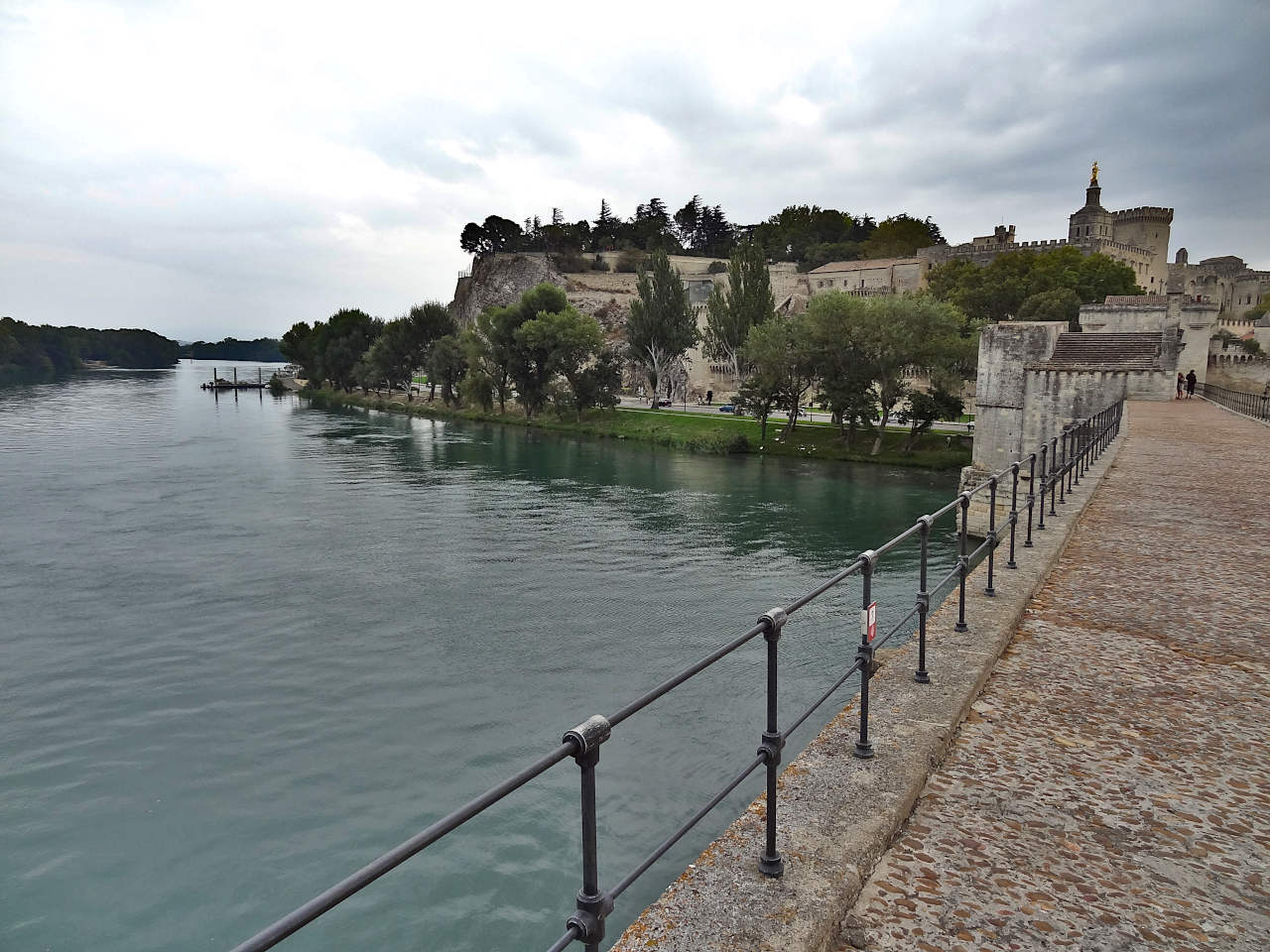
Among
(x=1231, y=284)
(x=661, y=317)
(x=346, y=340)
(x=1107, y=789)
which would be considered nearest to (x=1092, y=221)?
(x=1231, y=284)

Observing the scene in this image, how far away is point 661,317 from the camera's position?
2785 inches

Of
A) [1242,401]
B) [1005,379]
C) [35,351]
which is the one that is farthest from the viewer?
[35,351]

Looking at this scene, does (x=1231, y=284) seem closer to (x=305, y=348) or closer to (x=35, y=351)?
(x=305, y=348)

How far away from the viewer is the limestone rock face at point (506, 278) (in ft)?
370

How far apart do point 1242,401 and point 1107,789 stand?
36742 mm

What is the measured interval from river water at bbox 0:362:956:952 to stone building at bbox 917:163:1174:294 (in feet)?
Result: 198

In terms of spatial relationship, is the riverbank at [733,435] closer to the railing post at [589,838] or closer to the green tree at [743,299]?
the green tree at [743,299]

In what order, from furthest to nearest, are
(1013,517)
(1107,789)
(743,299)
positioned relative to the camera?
(743,299) < (1013,517) < (1107,789)

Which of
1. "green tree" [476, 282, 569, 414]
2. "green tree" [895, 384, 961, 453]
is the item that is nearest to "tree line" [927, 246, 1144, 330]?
"green tree" [895, 384, 961, 453]

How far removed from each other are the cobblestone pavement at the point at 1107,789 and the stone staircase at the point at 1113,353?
2138 centimetres

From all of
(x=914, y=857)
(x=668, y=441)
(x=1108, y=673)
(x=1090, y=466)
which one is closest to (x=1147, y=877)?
(x=914, y=857)

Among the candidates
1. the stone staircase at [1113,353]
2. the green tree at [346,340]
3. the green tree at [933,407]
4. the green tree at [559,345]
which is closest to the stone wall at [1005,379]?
the stone staircase at [1113,353]

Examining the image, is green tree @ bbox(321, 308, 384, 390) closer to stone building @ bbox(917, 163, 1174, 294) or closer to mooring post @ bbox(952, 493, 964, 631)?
stone building @ bbox(917, 163, 1174, 294)

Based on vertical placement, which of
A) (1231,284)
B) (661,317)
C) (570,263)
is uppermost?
(570,263)
